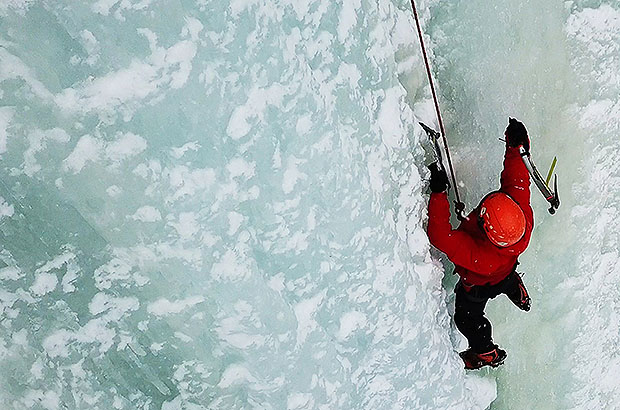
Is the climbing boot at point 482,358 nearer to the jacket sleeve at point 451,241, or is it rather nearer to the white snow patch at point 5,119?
the jacket sleeve at point 451,241

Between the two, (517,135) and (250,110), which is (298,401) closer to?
(250,110)

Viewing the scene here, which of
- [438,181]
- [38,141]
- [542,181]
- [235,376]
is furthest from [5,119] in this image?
[542,181]

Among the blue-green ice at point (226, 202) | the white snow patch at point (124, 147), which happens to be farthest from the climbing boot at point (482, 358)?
the white snow patch at point (124, 147)

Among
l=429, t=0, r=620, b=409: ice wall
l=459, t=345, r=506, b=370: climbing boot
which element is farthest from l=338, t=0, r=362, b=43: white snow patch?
l=459, t=345, r=506, b=370: climbing boot

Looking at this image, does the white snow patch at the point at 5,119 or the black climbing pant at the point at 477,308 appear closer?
the white snow patch at the point at 5,119

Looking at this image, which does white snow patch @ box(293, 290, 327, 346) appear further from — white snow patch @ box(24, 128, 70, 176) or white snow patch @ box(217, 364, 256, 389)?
white snow patch @ box(24, 128, 70, 176)

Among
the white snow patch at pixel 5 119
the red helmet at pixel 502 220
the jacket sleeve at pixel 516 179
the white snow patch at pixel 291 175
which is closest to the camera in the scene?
the white snow patch at pixel 5 119

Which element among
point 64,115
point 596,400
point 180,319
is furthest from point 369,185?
point 596,400
